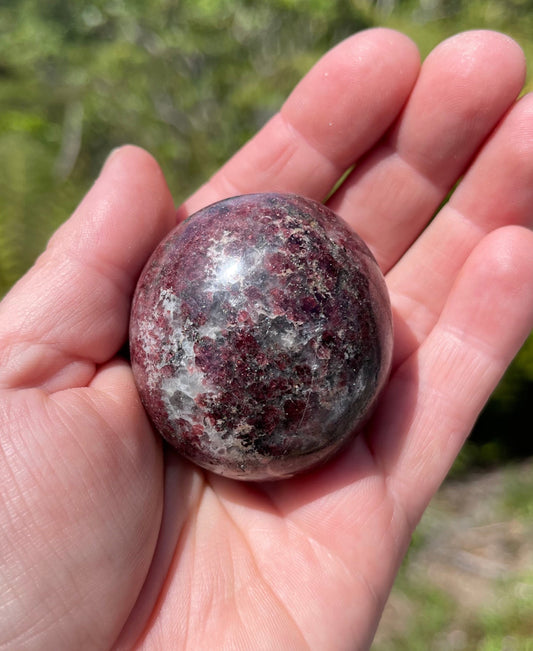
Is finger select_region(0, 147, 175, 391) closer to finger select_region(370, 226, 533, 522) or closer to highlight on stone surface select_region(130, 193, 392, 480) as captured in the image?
highlight on stone surface select_region(130, 193, 392, 480)

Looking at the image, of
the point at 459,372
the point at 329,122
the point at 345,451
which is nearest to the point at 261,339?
the point at 345,451

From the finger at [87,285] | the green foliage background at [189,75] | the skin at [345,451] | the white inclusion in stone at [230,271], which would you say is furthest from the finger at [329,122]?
the green foliage background at [189,75]

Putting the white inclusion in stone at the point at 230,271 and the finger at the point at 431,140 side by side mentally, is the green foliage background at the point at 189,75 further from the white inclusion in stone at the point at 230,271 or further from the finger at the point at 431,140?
the white inclusion in stone at the point at 230,271

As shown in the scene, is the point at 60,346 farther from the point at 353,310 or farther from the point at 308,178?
the point at 308,178

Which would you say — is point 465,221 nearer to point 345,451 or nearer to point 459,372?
point 459,372

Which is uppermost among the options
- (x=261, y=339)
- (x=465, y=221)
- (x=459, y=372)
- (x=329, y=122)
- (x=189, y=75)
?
(x=329, y=122)

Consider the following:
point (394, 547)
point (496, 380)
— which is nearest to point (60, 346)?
point (394, 547)
